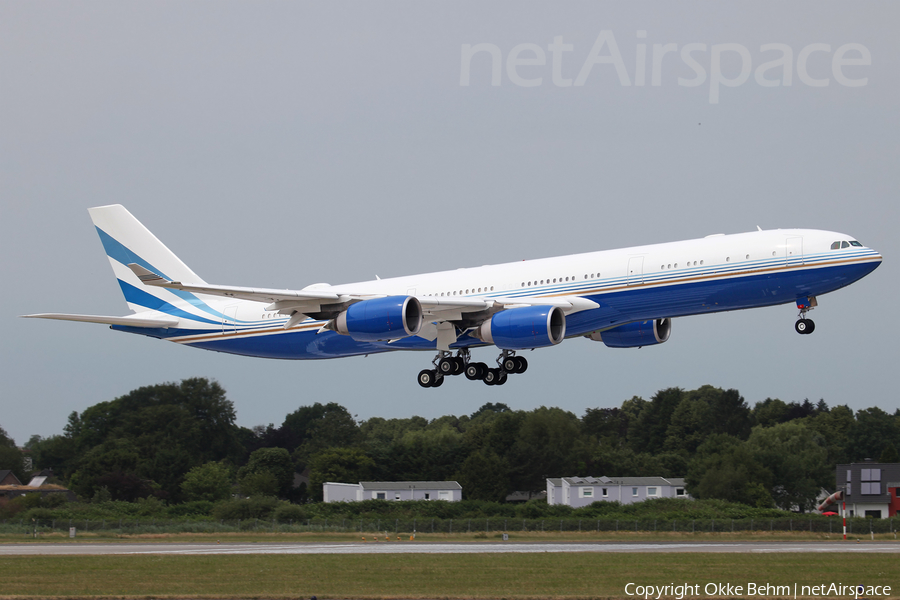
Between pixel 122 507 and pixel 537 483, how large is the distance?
39108 mm

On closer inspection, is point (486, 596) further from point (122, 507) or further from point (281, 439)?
point (281, 439)

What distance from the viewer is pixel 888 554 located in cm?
4384

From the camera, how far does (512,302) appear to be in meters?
45.6

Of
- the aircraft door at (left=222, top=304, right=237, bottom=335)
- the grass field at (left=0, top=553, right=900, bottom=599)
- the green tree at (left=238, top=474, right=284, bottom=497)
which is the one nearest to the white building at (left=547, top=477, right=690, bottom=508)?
the green tree at (left=238, top=474, right=284, bottom=497)

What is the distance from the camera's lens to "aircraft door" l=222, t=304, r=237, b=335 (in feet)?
176

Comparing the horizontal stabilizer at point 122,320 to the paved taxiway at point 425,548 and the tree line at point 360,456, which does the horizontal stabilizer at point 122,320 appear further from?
the tree line at point 360,456

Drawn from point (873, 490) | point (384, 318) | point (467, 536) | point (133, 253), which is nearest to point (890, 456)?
point (873, 490)

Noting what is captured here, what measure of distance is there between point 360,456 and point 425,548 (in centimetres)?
5035

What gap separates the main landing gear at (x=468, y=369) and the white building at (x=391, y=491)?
147 ft

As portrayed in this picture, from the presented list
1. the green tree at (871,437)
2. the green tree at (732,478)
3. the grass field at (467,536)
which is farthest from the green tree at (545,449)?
the green tree at (871,437)

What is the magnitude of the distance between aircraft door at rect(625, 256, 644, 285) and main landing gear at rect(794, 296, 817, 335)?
6268mm

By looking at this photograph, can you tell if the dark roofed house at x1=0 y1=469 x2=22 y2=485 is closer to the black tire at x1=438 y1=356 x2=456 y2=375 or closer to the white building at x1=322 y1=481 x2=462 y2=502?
the white building at x1=322 y1=481 x2=462 y2=502

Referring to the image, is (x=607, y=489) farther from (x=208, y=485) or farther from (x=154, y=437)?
(x=154, y=437)

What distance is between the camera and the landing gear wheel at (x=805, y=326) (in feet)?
137
